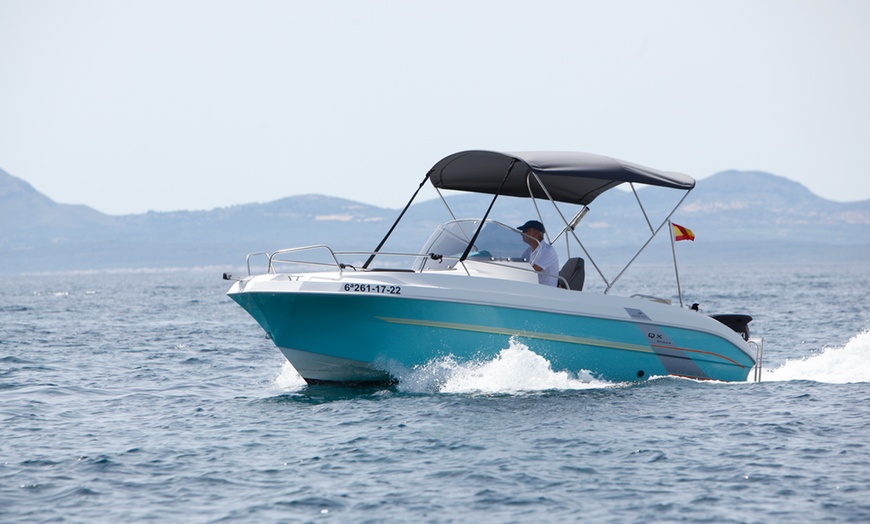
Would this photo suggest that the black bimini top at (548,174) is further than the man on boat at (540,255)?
No

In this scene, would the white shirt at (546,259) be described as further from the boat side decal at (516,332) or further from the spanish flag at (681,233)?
the spanish flag at (681,233)

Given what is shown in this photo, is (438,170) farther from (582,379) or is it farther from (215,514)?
(215,514)

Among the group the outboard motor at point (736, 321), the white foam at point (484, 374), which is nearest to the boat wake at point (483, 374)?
the white foam at point (484, 374)

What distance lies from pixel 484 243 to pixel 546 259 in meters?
0.81

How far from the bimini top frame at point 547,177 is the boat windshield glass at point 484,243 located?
0.32 metres

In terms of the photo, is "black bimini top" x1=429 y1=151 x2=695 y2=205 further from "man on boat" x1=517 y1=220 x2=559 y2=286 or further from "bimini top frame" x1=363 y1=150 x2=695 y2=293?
"man on boat" x1=517 y1=220 x2=559 y2=286

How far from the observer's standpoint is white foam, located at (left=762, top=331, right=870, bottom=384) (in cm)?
1510

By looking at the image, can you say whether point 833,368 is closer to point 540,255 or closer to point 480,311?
point 540,255

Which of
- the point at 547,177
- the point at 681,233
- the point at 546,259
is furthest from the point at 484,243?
the point at 681,233

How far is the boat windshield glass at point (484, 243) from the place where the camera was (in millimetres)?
13195

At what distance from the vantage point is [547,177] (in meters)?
14.5

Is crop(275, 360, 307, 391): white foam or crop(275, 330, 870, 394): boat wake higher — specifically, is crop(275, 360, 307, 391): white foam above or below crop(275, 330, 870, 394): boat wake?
below

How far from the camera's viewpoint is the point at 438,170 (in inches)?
560

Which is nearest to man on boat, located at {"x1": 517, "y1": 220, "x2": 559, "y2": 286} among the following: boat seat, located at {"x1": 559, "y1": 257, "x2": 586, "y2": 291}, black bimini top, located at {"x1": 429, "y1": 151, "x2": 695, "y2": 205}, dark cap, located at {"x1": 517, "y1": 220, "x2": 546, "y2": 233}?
dark cap, located at {"x1": 517, "y1": 220, "x2": 546, "y2": 233}
